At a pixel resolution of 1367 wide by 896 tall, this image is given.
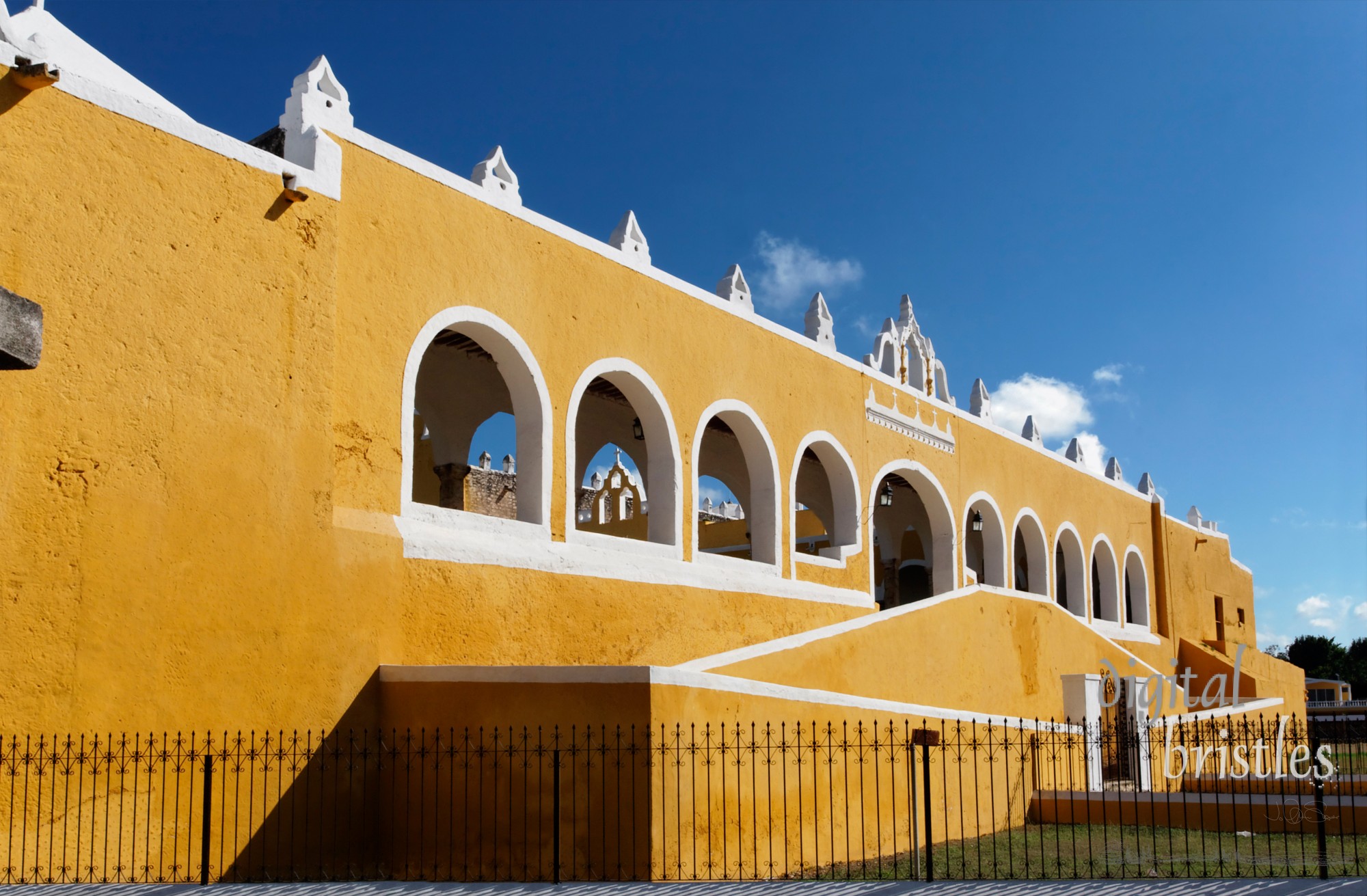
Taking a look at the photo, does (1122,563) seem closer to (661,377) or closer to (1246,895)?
(661,377)

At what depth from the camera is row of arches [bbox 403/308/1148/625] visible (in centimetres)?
1029

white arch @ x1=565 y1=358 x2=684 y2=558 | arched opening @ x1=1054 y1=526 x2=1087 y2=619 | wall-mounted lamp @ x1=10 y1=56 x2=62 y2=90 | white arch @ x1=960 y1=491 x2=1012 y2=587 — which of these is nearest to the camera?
wall-mounted lamp @ x1=10 y1=56 x2=62 y2=90

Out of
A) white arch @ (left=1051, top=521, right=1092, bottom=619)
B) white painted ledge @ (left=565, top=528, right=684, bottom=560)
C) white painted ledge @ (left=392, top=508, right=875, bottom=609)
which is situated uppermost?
white arch @ (left=1051, top=521, right=1092, bottom=619)

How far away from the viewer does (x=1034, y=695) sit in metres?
13.8

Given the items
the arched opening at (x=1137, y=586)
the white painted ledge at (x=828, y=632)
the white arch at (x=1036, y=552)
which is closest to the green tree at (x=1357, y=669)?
the arched opening at (x=1137, y=586)

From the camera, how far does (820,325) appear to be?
47.4 ft

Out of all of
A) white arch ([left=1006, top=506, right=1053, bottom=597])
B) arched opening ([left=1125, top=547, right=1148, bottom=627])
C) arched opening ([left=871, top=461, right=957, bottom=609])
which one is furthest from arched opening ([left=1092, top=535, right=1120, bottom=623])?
arched opening ([left=871, top=461, right=957, bottom=609])

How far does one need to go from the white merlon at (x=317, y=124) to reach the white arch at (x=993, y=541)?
1113 centimetres

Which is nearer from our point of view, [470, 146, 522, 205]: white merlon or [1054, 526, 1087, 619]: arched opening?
[470, 146, 522, 205]: white merlon

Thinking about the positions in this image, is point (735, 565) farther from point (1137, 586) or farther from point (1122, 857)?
point (1137, 586)

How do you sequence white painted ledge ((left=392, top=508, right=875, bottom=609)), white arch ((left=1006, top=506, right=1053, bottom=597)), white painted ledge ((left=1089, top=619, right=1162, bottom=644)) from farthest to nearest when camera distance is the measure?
white painted ledge ((left=1089, top=619, right=1162, bottom=644)), white arch ((left=1006, top=506, right=1053, bottom=597)), white painted ledge ((left=392, top=508, right=875, bottom=609))

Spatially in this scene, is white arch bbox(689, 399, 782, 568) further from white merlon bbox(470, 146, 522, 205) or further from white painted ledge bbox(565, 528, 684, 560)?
white merlon bbox(470, 146, 522, 205)

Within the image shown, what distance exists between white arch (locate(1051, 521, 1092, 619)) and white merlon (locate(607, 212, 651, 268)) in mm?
10924

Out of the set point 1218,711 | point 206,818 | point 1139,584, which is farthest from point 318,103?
point 1139,584
